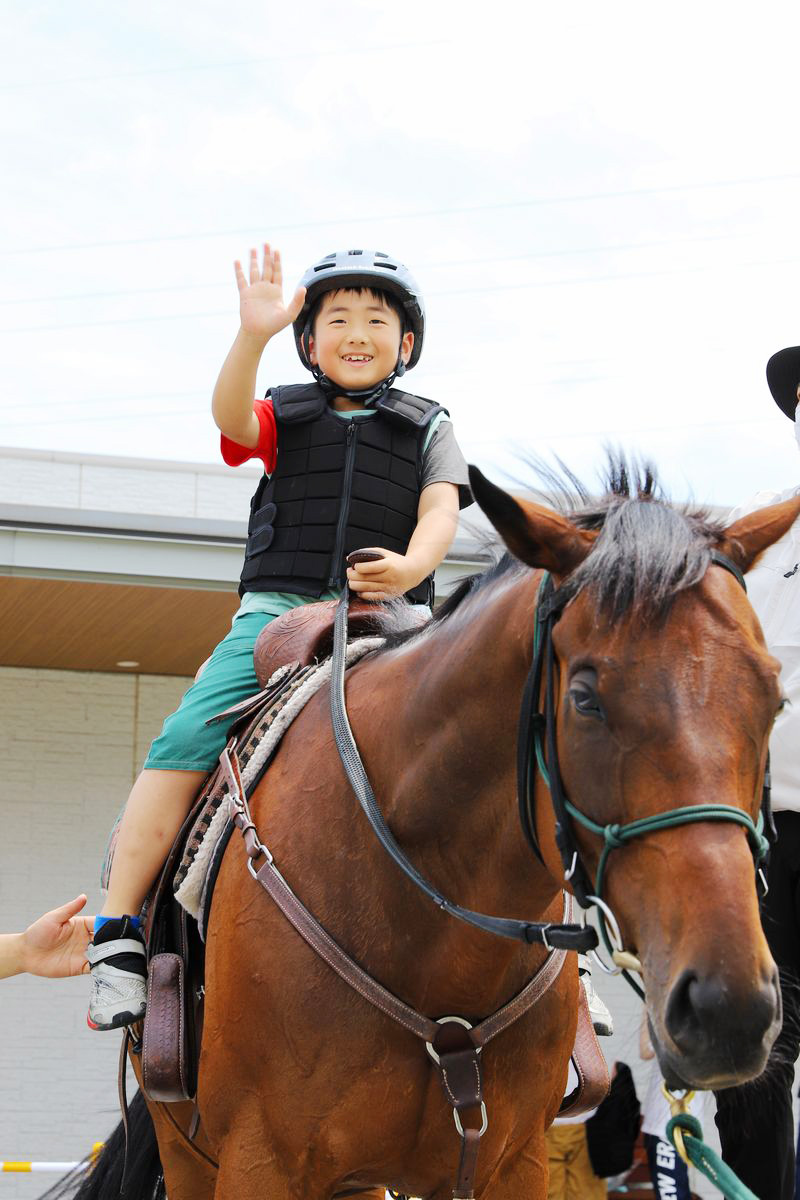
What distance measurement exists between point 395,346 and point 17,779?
8.14 metres

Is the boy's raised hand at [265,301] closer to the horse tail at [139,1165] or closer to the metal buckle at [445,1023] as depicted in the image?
the metal buckle at [445,1023]

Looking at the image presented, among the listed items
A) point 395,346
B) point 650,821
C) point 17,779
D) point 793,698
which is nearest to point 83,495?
point 17,779

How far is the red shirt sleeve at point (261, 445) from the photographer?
3.69m

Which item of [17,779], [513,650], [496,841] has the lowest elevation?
[17,779]

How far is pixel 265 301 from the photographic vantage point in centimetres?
341

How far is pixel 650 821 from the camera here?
1.88 m

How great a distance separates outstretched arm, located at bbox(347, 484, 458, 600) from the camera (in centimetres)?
317

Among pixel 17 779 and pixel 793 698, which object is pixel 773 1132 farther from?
pixel 17 779

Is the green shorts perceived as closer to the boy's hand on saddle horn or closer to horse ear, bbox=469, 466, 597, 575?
the boy's hand on saddle horn

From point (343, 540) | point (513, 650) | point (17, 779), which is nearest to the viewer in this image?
point (513, 650)

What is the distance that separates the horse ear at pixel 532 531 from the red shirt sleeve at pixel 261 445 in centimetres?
165

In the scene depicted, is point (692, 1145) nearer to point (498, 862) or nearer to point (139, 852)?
point (498, 862)

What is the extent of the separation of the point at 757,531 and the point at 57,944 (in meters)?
2.43

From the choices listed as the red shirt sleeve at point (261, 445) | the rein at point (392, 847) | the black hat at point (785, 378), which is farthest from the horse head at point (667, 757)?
the black hat at point (785, 378)
